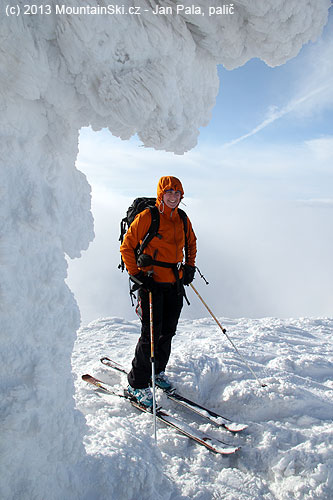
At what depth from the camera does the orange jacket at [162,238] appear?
3.44 metres

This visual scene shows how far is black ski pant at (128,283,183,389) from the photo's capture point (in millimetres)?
3588

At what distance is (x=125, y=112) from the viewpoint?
2480 millimetres

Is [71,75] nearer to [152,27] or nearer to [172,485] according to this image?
[152,27]

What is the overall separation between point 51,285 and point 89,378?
7.73 ft

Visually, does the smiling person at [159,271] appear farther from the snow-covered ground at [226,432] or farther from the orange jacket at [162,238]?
the snow-covered ground at [226,432]

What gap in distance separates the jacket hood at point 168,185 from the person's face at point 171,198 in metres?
0.04

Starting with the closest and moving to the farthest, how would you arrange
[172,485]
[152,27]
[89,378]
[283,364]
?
[152,27]
[172,485]
[89,378]
[283,364]

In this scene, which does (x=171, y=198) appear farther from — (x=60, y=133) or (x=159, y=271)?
(x=60, y=133)

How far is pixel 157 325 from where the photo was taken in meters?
3.58

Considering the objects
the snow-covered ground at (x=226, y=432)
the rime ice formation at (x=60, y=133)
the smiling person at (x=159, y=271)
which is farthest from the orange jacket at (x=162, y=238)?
the snow-covered ground at (x=226, y=432)

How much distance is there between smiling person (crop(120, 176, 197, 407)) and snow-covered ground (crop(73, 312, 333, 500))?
1.69 ft

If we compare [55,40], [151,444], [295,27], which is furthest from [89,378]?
[295,27]

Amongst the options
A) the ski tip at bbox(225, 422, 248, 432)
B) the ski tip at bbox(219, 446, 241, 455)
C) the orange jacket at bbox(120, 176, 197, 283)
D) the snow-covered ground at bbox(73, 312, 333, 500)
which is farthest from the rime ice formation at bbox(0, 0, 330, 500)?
the ski tip at bbox(225, 422, 248, 432)

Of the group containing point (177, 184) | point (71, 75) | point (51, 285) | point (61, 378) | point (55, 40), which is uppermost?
point (55, 40)
